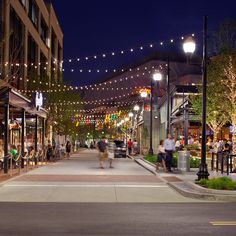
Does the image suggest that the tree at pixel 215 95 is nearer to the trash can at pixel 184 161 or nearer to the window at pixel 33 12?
the trash can at pixel 184 161

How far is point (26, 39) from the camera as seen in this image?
57625 mm

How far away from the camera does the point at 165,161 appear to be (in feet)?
89.2

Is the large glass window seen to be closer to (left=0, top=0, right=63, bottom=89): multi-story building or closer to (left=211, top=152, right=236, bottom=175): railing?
(left=0, top=0, right=63, bottom=89): multi-story building

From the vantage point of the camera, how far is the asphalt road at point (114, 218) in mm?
A: 10391

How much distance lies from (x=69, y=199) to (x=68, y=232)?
5792mm

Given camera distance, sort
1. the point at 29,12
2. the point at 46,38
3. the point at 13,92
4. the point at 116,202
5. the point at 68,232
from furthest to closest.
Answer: the point at 46,38
the point at 29,12
the point at 13,92
the point at 116,202
the point at 68,232

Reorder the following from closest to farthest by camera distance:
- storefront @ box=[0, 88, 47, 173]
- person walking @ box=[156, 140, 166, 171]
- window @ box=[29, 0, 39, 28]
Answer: storefront @ box=[0, 88, 47, 173], person walking @ box=[156, 140, 166, 171], window @ box=[29, 0, 39, 28]

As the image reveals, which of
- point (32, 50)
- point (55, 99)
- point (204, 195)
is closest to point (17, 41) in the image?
point (55, 99)

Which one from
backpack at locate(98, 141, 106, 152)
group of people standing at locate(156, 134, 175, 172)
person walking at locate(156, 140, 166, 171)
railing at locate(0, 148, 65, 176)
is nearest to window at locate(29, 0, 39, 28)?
railing at locate(0, 148, 65, 176)

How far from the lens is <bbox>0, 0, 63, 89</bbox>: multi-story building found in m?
45.4

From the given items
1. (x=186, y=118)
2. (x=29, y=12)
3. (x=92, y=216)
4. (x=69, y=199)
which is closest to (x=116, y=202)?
(x=69, y=199)

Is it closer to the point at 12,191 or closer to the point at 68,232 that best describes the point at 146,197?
the point at 12,191

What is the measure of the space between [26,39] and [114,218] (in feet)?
156

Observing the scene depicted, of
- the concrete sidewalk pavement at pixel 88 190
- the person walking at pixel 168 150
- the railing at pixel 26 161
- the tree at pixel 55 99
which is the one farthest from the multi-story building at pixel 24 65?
the person walking at pixel 168 150
